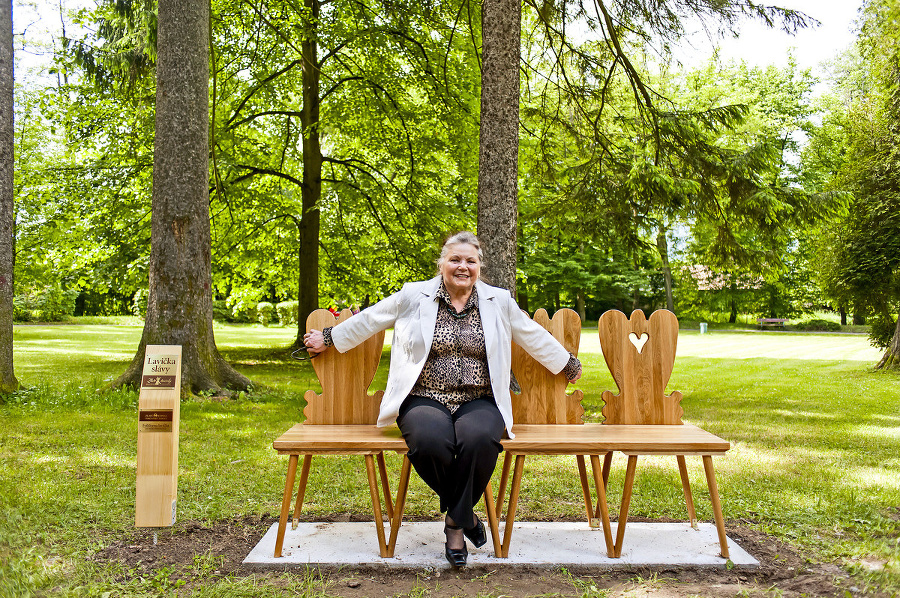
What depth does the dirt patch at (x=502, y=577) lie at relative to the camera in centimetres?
314

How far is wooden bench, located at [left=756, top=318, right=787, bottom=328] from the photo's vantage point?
121 ft

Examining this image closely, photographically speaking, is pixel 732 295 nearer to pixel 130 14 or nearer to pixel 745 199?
pixel 745 199

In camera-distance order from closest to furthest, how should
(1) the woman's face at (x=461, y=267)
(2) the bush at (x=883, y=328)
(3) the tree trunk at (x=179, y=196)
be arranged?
(1) the woman's face at (x=461, y=267), (3) the tree trunk at (x=179, y=196), (2) the bush at (x=883, y=328)

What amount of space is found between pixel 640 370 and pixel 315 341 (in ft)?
6.45

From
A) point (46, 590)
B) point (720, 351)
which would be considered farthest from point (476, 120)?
point (720, 351)

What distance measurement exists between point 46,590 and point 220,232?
13.1m

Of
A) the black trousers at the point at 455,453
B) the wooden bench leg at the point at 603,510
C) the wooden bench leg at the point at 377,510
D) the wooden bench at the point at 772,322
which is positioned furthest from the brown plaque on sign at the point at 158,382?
the wooden bench at the point at 772,322

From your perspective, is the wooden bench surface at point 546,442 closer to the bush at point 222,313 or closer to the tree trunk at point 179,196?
the tree trunk at point 179,196

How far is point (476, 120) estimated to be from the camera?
41.6ft

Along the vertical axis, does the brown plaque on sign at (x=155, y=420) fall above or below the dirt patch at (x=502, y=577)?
above

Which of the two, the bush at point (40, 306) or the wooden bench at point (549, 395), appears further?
the bush at point (40, 306)

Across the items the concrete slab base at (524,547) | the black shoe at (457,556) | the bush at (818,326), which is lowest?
the bush at (818,326)

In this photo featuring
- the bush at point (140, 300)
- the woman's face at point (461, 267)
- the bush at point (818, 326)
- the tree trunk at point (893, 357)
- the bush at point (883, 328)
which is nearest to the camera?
the woman's face at point (461, 267)

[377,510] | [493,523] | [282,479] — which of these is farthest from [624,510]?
[282,479]
